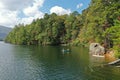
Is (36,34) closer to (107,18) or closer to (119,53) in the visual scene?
(107,18)

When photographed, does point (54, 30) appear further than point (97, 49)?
Yes

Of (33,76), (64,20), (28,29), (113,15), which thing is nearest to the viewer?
(33,76)

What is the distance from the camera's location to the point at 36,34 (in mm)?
173000

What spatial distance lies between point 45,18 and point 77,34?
3243cm

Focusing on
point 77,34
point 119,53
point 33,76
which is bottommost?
point 33,76

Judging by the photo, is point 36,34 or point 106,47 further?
point 36,34

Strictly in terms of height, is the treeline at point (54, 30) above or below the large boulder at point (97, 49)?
above

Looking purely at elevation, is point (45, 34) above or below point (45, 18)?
below

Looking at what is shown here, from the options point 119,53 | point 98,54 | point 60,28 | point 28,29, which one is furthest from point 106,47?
point 28,29

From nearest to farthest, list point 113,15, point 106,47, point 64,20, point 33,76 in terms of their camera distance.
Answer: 1. point 33,76
2. point 113,15
3. point 106,47
4. point 64,20

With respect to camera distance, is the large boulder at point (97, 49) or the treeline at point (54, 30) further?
the treeline at point (54, 30)

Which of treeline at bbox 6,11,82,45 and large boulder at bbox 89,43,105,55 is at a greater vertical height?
treeline at bbox 6,11,82,45

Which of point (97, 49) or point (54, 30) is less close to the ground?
point (54, 30)

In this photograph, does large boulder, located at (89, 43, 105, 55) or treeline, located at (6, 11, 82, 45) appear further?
treeline, located at (6, 11, 82, 45)
